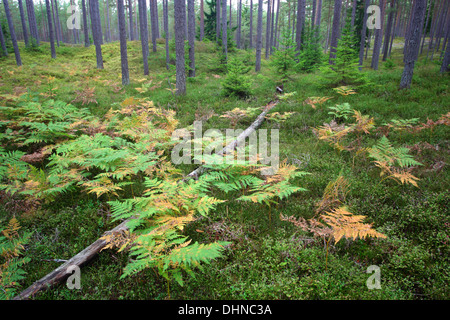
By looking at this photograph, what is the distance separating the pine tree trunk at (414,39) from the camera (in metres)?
8.92

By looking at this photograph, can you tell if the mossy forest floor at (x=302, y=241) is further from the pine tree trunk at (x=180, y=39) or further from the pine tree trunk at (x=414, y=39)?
the pine tree trunk at (x=180, y=39)

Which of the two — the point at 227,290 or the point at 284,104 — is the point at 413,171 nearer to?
the point at 227,290

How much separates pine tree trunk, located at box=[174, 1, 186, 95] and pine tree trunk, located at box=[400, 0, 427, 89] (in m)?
9.88

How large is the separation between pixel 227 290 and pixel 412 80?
1225 centimetres

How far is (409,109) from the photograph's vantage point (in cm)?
792

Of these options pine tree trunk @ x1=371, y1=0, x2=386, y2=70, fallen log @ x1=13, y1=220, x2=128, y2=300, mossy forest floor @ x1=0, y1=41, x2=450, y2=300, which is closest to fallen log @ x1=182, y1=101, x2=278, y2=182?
mossy forest floor @ x1=0, y1=41, x2=450, y2=300

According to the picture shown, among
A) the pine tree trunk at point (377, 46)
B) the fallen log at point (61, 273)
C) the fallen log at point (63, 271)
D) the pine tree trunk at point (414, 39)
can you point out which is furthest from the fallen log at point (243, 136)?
the pine tree trunk at point (377, 46)

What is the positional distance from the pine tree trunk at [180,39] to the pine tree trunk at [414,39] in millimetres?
9883

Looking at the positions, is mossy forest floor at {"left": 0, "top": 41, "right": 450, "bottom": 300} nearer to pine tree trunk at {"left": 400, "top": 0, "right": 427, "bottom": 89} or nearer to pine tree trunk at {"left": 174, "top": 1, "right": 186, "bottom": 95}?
pine tree trunk at {"left": 400, "top": 0, "right": 427, "bottom": 89}

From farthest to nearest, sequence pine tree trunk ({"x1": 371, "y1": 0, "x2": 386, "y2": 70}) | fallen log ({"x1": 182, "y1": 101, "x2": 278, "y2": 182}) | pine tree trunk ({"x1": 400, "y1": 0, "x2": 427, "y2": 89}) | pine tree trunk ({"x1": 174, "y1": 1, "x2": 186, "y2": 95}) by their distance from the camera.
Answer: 1. pine tree trunk ({"x1": 371, "y1": 0, "x2": 386, "y2": 70})
2. pine tree trunk ({"x1": 174, "y1": 1, "x2": 186, "y2": 95})
3. pine tree trunk ({"x1": 400, "y1": 0, "x2": 427, "y2": 89})
4. fallen log ({"x1": 182, "y1": 101, "x2": 278, "y2": 182})

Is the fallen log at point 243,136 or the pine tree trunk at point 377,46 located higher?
the pine tree trunk at point 377,46

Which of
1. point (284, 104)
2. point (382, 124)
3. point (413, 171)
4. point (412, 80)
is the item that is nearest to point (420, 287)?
point (413, 171)

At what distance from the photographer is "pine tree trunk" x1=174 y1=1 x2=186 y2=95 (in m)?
10.7

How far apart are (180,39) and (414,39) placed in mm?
10194
